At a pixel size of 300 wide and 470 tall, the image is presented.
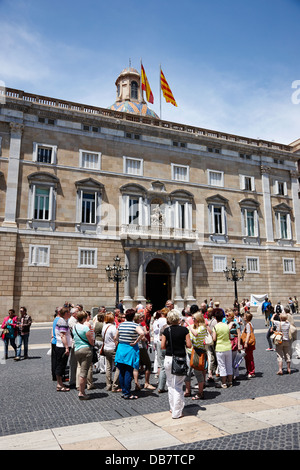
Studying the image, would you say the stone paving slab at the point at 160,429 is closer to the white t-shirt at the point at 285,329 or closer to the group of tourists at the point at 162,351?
the group of tourists at the point at 162,351

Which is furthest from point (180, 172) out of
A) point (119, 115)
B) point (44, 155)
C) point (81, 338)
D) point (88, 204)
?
point (81, 338)

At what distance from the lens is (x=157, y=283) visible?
29.5 m

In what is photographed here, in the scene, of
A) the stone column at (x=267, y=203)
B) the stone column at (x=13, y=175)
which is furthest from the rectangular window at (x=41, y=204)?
the stone column at (x=267, y=203)

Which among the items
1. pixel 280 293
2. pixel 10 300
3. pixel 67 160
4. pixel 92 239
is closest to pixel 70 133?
pixel 67 160

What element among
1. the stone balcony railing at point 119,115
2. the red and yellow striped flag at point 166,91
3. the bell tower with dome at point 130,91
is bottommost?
the stone balcony railing at point 119,115

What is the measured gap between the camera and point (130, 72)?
200ft

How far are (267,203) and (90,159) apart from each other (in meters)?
17.9

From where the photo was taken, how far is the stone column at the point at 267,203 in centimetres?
3319

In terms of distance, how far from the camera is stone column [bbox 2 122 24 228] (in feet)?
79.9

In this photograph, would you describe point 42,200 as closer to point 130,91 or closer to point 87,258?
point 87,258

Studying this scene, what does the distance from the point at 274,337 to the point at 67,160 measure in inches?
860

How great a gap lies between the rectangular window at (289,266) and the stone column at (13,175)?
24959mm
